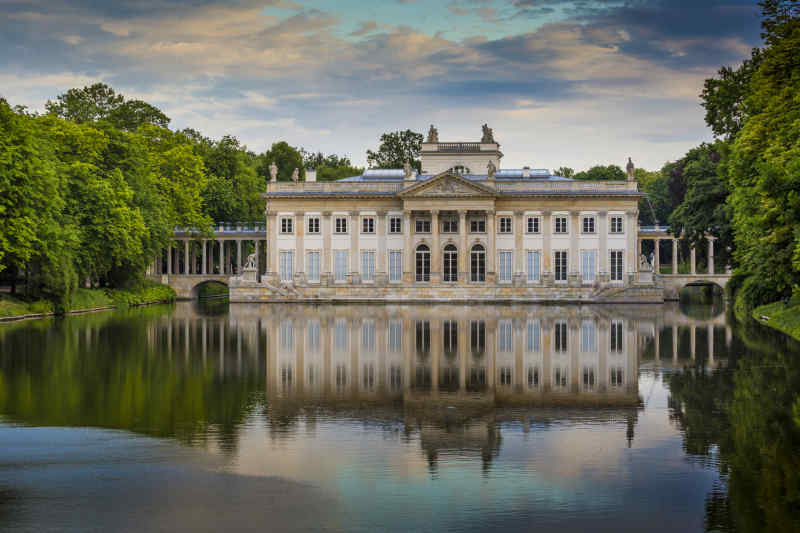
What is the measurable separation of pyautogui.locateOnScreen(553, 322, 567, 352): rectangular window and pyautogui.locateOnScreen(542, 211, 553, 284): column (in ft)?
96.8

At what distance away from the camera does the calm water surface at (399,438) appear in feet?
37.5

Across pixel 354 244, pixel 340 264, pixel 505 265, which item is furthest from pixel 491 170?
pixel 340 264

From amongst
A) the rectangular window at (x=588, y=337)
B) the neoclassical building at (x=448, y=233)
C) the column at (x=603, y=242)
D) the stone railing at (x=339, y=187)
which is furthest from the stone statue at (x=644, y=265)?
the rectangular window at (x=588, y=337)

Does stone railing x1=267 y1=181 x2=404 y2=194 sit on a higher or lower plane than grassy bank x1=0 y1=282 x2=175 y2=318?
higher

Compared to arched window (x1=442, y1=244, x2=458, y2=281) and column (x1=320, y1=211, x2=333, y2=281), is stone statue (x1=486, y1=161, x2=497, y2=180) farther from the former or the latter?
column (x1=320, y1=211, x2=333, y2=281)

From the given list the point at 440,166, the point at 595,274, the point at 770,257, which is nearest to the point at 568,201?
the point at 595,274

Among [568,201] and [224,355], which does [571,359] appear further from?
[568,201]

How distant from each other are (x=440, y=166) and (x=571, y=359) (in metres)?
54.1

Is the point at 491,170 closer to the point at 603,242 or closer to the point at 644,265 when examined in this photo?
the point at 603,242

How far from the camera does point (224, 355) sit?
1168 inches

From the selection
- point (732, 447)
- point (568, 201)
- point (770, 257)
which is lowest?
point (732, 447)

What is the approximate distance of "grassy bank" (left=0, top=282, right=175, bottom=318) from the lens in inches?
1921

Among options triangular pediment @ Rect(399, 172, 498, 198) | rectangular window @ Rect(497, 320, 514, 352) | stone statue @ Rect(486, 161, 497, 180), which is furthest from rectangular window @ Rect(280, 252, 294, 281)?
rectangular window @ Rect(497, 320, 514, 352)

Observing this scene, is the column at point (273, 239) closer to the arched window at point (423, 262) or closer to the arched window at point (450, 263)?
the arched window at point (423, 262)
